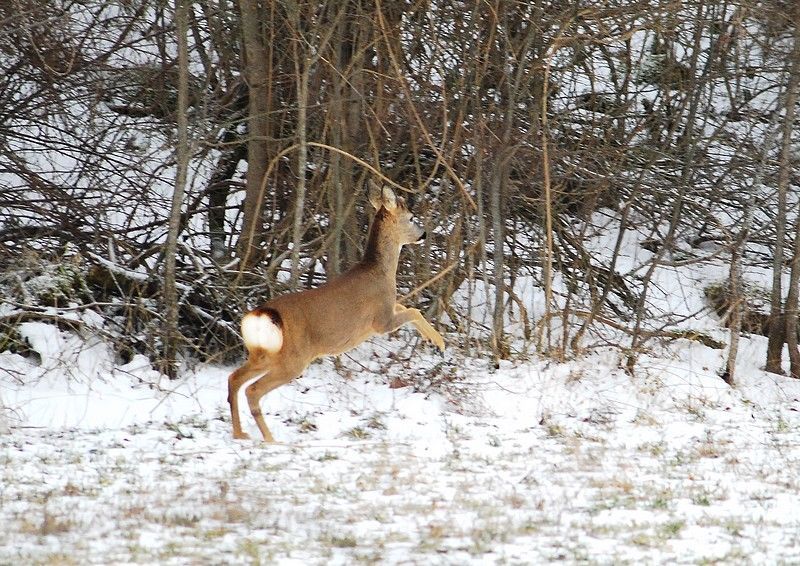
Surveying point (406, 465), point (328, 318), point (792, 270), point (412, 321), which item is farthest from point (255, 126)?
point (792, 270)

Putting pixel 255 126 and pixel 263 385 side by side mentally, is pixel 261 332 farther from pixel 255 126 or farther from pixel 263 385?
pixel 255 126

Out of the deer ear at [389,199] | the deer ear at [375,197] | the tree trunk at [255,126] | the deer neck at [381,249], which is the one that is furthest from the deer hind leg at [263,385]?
the tree trunk at [255,126]

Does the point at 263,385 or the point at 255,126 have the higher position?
the point at 255,126

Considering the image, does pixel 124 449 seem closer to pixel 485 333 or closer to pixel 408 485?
pixel 408 485

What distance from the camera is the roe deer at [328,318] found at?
787 centimetres

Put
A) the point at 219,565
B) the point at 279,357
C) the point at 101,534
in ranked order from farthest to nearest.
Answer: the point at 279,357 → the point at 101,534 → the point at 219,565

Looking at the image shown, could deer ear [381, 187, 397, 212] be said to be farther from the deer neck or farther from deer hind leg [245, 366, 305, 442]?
deer hind leg [245, 366, 305, 442]

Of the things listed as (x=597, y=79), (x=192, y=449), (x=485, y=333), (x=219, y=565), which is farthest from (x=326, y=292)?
(x=597, y=79)

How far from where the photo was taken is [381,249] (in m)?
9.00

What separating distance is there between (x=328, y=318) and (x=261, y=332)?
0.62 meters

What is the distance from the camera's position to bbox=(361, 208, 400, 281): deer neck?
29.3 feet

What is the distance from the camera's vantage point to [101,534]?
16.3ft

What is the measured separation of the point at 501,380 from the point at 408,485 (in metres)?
3.50

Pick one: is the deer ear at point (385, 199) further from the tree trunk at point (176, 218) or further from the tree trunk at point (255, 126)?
the tree trunk at point (176, 218)
